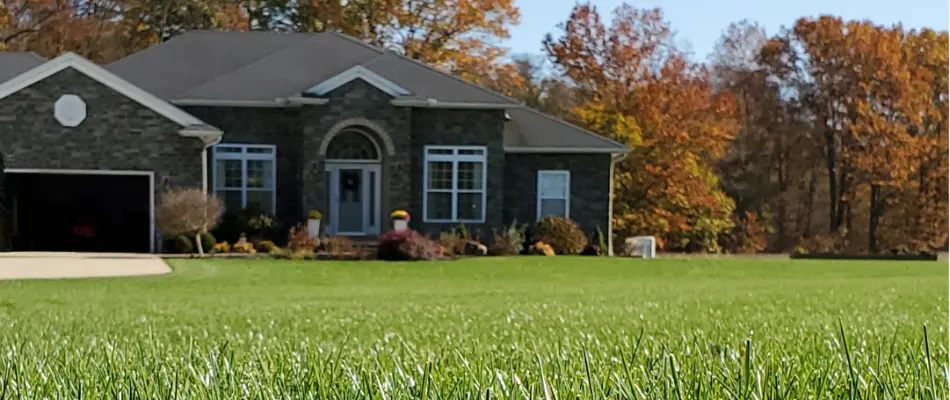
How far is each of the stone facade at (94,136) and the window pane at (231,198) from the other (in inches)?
62.1

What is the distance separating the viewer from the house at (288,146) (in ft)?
81.9

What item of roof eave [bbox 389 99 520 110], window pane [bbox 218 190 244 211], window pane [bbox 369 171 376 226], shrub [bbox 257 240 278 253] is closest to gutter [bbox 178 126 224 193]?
window pane [bbox 218 190 244 211]

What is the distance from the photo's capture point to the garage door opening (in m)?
27.5

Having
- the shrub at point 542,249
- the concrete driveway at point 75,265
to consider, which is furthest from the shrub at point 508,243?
the concrete driveway at point 75,265

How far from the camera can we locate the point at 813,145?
4228 cm

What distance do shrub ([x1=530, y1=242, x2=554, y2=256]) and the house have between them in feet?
4.03

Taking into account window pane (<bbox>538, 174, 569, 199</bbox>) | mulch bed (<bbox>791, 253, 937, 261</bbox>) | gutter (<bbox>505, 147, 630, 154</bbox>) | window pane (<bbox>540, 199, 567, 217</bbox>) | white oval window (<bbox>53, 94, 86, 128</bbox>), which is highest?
white oval window (<bbox>53, 94, 86, 128</bbox>)

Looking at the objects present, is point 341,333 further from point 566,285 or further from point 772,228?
point 772,228

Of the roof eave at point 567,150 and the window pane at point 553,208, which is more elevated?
the roof eave at point 567,150

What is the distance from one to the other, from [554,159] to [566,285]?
10940mm

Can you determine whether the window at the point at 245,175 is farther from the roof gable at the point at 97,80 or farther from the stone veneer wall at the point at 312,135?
the roof gable at the point at 97,80

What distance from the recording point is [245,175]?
2714 cm

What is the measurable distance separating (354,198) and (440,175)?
2258 millimetres

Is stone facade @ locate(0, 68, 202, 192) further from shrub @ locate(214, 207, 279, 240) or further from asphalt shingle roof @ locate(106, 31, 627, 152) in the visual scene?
asphalt shingle roof @ locate(106, 31, 627, 152)
